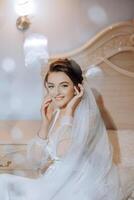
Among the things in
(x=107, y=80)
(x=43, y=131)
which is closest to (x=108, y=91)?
(x=107, y=80)

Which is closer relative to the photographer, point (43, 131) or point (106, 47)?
point (43, 131)

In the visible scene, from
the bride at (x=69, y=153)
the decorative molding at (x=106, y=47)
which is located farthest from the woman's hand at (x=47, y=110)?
the decorative molding at (x=106, y=47)

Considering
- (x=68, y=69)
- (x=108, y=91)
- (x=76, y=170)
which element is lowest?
(x=76, y=170)

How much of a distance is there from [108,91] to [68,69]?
0.26m

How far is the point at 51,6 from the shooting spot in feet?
5.65

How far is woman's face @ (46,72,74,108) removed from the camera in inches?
58.1

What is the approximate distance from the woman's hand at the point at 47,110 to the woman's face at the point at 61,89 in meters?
0.04

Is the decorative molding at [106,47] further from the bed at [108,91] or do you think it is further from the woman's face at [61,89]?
the woman's face at [61,89]

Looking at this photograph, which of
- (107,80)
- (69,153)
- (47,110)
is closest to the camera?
(69,153)

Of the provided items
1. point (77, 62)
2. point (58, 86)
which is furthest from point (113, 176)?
point (77, 62)

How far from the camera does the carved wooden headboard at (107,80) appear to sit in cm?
159

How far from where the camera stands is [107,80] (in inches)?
65.2

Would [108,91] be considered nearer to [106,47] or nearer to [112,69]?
[112,69]

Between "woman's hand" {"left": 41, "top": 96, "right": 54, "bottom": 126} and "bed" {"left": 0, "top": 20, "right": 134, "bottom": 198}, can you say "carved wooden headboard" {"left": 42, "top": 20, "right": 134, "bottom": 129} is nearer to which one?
"bed" {"left": 0, "top": 20, "right": 134, "bottom": 198}
